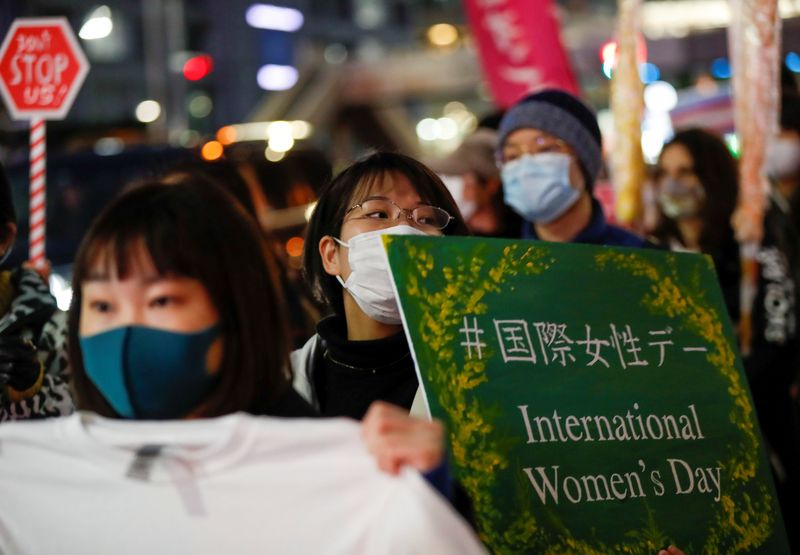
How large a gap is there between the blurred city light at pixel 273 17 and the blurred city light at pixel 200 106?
13.7 feet

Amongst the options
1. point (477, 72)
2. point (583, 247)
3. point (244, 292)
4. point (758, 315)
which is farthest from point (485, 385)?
point (477, 72)

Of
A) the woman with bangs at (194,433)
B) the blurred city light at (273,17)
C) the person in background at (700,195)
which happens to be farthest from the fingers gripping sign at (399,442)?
the blurred city light at (273,17)

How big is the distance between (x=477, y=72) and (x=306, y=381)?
21.9 metres

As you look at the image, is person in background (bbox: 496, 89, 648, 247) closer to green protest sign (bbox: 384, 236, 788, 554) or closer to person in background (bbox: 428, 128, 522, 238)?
person in background (bbox: 428, 128, 522, 238)

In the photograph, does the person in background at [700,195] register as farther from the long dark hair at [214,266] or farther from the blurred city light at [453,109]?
the blurred city light at [453,109]

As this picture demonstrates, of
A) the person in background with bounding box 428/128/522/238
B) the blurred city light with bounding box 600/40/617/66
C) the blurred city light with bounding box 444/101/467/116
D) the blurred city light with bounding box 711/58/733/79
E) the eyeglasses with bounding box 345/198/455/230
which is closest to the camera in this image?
the eyeglasses with bounding box 345/198/455/230

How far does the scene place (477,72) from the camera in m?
24.9

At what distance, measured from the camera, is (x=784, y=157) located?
7.08 metres

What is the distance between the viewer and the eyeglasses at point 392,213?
358cm

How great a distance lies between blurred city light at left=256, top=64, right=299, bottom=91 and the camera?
5756 cm

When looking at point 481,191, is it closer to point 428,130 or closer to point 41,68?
point 41,68

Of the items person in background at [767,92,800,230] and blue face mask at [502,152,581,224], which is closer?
blue face mask at [502,152,581,224]

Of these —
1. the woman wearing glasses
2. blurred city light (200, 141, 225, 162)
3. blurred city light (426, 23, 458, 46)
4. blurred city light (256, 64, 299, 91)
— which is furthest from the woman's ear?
blurred city light (256, 64, 299, 91)

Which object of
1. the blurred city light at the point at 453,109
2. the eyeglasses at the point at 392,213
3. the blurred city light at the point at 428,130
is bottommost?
the blurred city light at the point at 428,130
